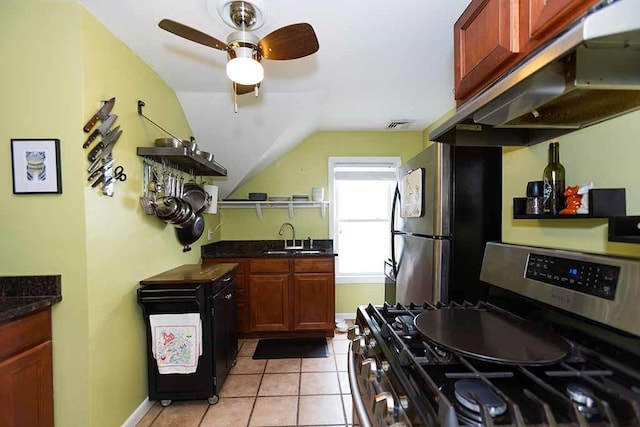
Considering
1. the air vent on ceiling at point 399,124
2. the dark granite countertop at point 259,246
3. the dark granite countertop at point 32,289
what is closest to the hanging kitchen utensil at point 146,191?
the dark granite countertop at point 32,289

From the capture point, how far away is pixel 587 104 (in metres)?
0.92

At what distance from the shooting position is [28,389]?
4.58ft

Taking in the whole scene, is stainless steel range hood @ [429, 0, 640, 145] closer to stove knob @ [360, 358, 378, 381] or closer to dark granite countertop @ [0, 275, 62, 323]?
stove knob @ [360, 358, 378, 381]

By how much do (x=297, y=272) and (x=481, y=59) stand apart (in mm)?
2608

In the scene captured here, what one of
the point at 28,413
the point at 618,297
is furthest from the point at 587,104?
the point at 28,413

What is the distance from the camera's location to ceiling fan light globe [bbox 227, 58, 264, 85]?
1436 mm

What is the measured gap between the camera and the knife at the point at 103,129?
1.60 meters

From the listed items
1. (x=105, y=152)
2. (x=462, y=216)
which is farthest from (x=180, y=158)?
(x=462, y=216)

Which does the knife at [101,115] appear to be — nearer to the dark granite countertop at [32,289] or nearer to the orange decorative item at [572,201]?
the dark granite countertop at [32,289]

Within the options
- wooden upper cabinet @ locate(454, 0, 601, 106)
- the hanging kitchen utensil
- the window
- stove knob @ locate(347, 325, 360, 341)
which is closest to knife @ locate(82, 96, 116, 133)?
the hanging kitchen utensil

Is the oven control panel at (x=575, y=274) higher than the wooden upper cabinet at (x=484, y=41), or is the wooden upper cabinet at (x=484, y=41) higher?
the wooden upper cabinet at (x=484, y=41)

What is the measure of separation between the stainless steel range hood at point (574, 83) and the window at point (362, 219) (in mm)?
2747

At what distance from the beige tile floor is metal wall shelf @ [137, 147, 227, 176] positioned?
5.71 ft

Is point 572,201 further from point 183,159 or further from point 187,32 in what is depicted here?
point 183,159
